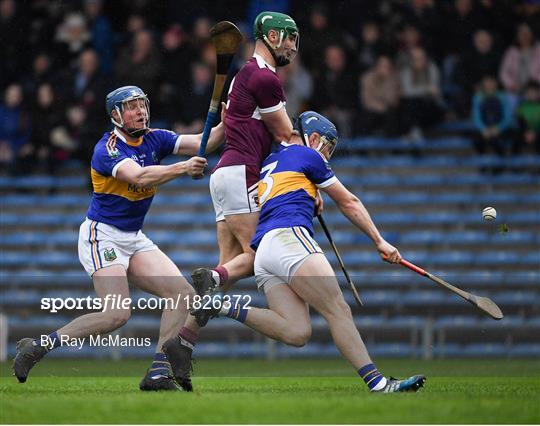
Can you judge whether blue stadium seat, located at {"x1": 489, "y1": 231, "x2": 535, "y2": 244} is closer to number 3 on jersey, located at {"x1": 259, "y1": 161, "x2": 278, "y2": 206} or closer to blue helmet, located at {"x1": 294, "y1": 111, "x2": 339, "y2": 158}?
blue helmet, located at {"x1": 294, "y1": 111, "x2": 339, "y2": 158}

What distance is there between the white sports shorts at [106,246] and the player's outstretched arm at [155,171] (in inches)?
19.2

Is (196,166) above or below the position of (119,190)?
above

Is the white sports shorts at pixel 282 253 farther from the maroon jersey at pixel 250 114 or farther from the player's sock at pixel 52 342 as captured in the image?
the player's sock at pixel 52 342

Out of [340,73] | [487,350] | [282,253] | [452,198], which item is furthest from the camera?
[340,73]

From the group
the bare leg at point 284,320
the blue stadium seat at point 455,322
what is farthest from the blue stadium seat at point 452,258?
the bare leg at point 284,320

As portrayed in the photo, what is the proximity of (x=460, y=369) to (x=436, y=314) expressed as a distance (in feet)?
10.1

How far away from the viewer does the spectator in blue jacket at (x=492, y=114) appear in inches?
699

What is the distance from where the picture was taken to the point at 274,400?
28.4ft

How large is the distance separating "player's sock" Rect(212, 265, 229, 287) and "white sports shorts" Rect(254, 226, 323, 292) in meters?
0.34

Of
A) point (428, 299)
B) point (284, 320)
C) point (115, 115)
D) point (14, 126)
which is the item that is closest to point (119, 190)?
point (115, 115)

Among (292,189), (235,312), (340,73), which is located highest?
(292,189)

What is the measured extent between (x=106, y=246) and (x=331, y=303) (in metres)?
1.89

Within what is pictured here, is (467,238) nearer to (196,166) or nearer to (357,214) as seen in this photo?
(357,214)

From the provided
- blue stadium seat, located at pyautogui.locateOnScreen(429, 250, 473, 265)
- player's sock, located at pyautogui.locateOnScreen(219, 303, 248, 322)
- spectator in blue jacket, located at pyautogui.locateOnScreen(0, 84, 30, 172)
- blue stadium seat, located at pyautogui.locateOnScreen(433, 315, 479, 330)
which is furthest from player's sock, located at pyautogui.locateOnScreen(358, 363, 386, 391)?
spectator in blue jacket, located at pyautogui.locateOnScreen(0, 84, 30, 172)
